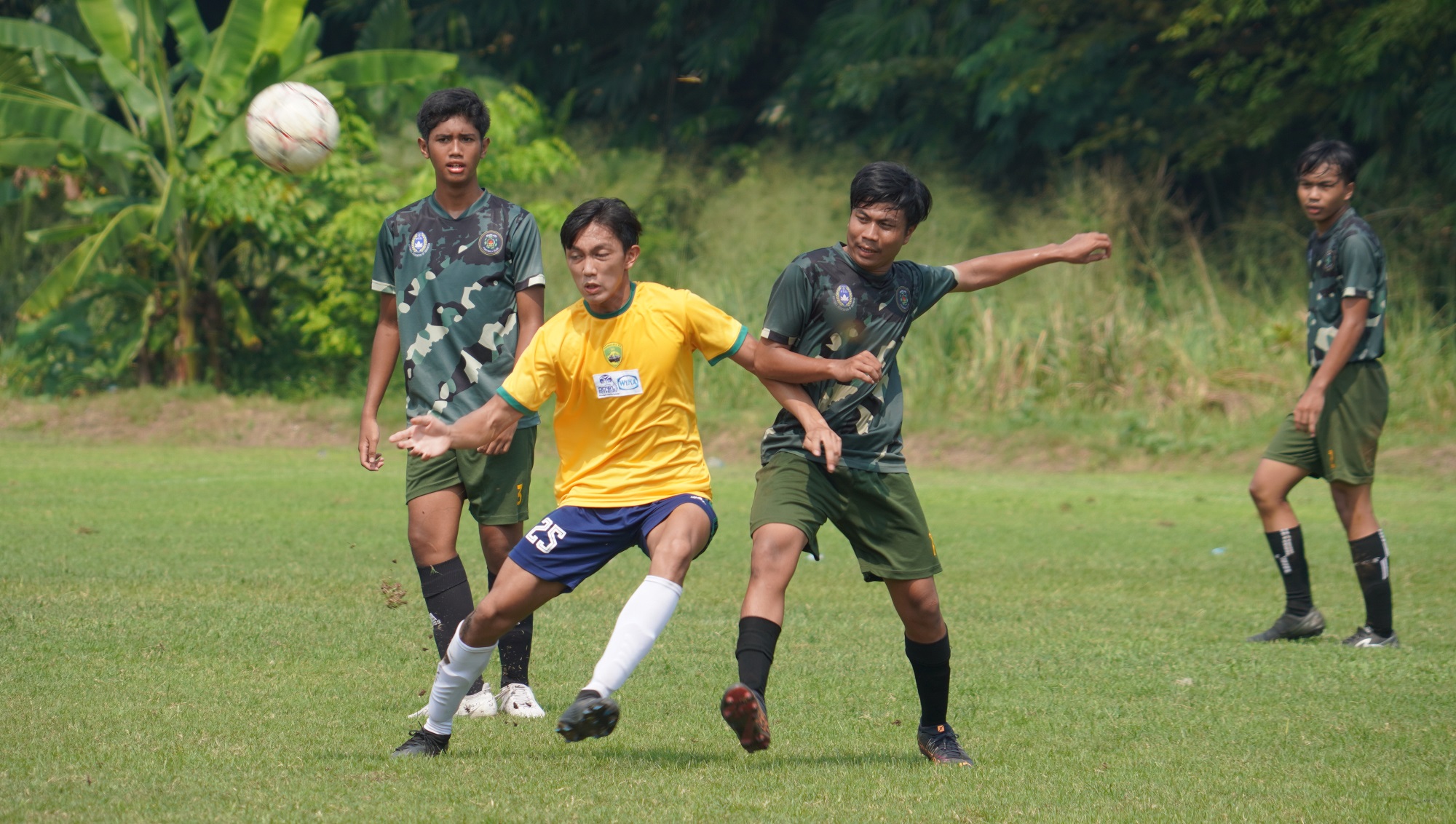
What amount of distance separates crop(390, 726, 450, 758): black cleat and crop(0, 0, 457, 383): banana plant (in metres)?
15.6

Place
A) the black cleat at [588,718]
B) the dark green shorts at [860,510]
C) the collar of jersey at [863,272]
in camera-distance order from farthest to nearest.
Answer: the collar of jersey at [863,272] < the dark green shorts at [860,510] < the black cleat at [588,718]

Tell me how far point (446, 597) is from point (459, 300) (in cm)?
107

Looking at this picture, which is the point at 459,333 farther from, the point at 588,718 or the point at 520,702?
the point at 588,718

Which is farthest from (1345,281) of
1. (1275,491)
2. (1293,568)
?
(1293,568)

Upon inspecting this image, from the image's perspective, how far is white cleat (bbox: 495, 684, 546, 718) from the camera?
17.8 ft

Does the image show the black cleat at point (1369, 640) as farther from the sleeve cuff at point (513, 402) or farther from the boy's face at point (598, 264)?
the sleeve cuff at point (513, 402)

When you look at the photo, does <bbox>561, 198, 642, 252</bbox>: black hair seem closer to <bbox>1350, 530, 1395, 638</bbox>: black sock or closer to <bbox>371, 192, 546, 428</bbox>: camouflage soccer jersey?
<bbox>371, 192, 546, 428</bbox>: camouflage soccer jersey

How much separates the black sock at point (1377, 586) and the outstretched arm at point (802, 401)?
3629mm

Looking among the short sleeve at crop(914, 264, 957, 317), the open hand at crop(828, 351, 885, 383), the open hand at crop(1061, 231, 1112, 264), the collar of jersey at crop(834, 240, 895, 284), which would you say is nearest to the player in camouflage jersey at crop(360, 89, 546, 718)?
the collar of jersey at crop(834, 240, 895, 284)

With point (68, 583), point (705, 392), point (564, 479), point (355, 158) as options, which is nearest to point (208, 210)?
point (355, 158)

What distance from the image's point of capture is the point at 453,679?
185 inches

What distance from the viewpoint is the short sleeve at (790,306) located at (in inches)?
194

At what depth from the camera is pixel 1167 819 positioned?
4086mm

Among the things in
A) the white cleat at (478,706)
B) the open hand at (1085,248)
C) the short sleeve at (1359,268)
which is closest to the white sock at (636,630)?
the white cleat at (478,706)
